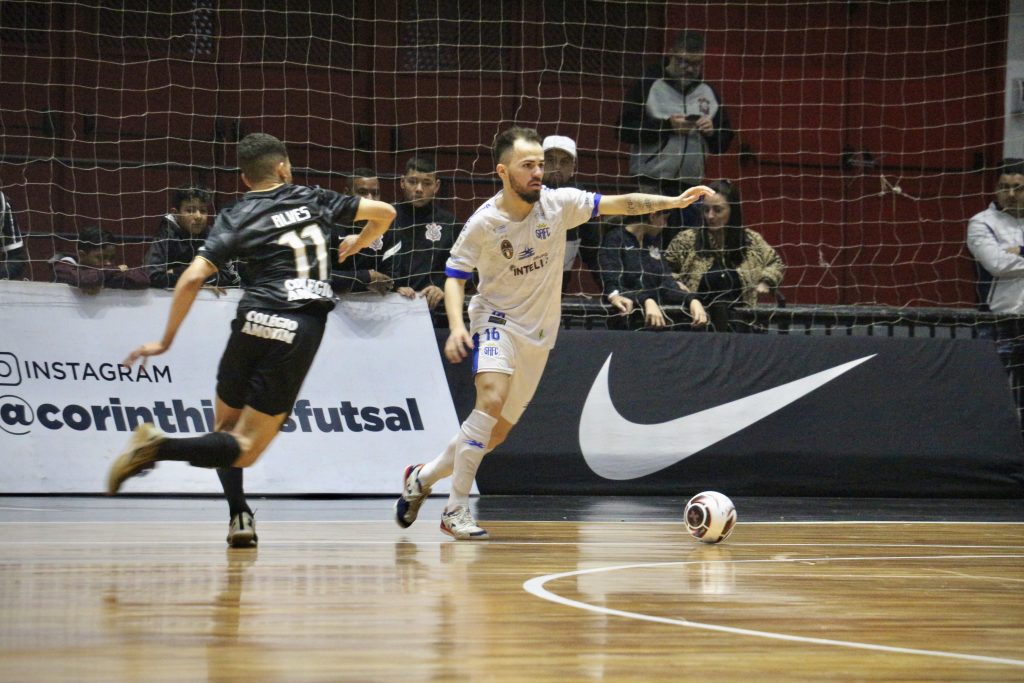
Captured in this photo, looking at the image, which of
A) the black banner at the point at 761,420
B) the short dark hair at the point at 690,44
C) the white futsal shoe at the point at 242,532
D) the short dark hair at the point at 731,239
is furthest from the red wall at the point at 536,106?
the white futsal shoe at the point at 242,532

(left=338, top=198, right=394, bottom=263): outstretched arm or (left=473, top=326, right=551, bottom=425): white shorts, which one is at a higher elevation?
(left=338, top=198, right=394, bottom=263): outstretched arm

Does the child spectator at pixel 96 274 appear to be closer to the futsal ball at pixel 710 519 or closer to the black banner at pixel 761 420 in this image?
the black banner at pixel 761 420

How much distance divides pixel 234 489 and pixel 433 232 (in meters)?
4.29

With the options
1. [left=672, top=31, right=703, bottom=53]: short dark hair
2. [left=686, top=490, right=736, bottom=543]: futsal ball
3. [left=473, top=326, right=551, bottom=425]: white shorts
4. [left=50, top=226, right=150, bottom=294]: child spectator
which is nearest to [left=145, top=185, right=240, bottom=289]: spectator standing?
[left=50, top=226, right=150, bottom=294]: child spectator

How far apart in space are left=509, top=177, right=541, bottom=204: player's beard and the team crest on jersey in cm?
344

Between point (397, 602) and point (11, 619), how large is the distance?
1064 millimetres

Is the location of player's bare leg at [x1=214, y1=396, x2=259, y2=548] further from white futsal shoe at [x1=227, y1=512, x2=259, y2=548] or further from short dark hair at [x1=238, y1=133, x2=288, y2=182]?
short dark hair at [x1=238, y1=133, x2=288, y2=182]

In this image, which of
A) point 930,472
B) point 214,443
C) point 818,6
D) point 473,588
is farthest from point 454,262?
point 818,6

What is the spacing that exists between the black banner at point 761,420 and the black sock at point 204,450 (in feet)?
12.9

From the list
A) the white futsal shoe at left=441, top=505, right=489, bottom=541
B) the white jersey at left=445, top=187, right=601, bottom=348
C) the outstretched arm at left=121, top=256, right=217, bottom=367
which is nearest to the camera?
the outstretched arm at left=121, top=256, right=217, bottom=367

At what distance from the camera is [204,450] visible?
5688 mm

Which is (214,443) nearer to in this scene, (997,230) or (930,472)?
(930,472)

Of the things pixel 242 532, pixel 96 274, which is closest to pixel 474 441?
pixel 242 532

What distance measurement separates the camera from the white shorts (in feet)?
21.6
